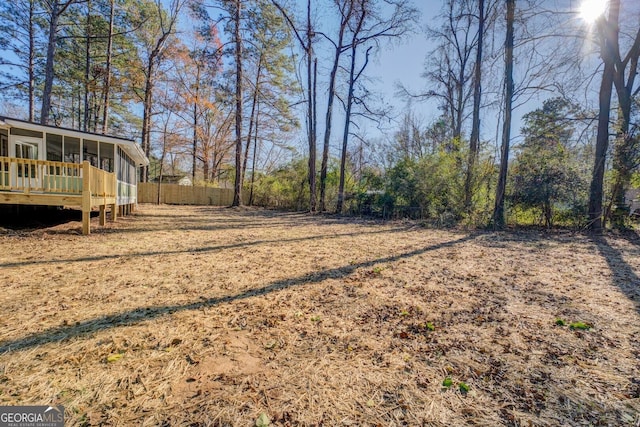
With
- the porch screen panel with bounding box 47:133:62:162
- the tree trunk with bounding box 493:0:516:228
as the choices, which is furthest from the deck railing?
the tree trunk with bounding box 493:0:516:228

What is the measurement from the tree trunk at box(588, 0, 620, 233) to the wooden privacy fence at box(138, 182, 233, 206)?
20.6 m

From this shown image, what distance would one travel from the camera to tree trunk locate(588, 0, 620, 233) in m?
8.20

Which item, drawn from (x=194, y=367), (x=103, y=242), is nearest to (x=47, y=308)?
(x=194, y=367)

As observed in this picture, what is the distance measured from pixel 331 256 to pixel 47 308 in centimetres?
360

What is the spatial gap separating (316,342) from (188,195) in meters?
21.9

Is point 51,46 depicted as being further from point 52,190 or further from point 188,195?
point 188,195

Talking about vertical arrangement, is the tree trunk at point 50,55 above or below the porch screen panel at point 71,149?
above

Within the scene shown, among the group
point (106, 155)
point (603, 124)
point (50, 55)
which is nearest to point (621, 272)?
→ point (603, 124)

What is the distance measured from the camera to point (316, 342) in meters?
2.07

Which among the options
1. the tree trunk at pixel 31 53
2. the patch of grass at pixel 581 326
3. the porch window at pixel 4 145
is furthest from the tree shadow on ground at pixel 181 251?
the tree trunk at pixel 31 53

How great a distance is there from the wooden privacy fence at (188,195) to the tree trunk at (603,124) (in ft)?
67.6

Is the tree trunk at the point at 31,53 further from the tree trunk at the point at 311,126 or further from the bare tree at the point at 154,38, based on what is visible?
the tree trunk at the point at 311,126

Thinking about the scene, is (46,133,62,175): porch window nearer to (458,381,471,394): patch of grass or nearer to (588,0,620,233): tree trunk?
(458,381,471,394): patch of grass

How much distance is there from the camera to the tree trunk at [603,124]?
26.9 feet
